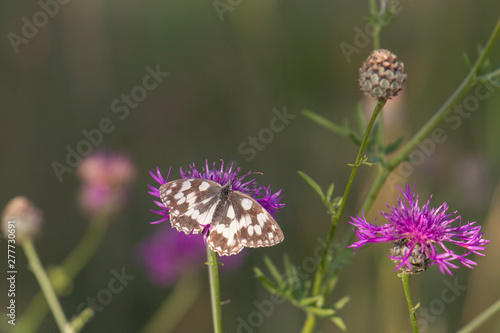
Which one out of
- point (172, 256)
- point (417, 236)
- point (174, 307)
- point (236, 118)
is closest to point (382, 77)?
point (417, 236)

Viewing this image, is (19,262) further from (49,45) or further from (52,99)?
(49,45)

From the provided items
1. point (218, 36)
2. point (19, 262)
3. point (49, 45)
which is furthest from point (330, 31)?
point (19, 262)

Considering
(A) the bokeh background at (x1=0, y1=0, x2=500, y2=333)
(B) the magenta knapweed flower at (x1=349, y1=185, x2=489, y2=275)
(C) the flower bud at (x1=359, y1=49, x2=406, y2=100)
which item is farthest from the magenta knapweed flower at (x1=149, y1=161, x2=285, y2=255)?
(A) the bokeh background at (x1=0, y1=0, x2=500, y2=333)

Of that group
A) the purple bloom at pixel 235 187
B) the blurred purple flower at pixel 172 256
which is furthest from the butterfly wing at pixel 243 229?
the blurred purple flower at pixel 172 256

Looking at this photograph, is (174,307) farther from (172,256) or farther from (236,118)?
(236,118)

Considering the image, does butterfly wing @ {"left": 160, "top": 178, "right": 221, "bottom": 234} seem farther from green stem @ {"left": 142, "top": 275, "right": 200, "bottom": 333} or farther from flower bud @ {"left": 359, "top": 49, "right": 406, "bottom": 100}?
green stem @ {"left": 142, "top": 275, "right": 200, "bottom": 333}

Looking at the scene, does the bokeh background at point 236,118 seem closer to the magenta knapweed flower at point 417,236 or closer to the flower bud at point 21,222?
the flower bud at point 21,222
